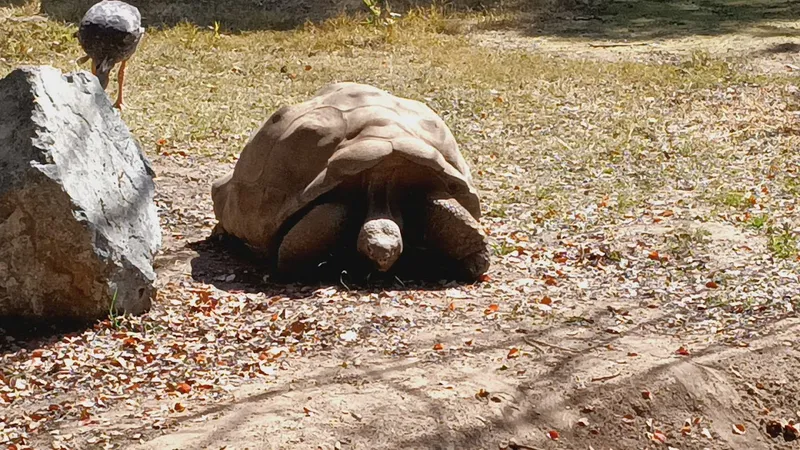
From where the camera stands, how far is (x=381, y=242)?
511 cm

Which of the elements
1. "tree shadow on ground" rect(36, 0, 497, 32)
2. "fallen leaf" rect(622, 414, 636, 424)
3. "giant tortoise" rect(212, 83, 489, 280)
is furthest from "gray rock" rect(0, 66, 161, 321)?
"tree shadow on ground" rect(36, 0, 497, 32)

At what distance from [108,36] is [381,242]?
4193 millimetres

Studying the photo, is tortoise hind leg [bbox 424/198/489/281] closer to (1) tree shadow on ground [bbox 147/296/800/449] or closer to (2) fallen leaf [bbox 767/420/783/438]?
(1) tree shadow on ground [bbox 147/296/800/449]

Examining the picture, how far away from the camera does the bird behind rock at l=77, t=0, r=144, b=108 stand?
27.9 ft

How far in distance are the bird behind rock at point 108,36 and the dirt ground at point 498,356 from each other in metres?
2.93

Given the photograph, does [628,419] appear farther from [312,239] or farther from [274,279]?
[274,279]

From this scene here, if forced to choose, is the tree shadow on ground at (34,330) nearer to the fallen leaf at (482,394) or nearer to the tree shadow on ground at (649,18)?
the fallen leaf at (482,394)

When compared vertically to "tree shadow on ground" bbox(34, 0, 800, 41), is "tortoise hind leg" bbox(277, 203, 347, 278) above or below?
above

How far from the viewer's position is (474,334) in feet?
15.8

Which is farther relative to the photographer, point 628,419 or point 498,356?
point 498,356

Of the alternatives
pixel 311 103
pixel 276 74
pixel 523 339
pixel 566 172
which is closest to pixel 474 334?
pixel 523 339

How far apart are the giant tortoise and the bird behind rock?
320 cm

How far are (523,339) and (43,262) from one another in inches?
76.6

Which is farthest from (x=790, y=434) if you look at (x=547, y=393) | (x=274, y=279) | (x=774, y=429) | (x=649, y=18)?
(x=649, y=18)
